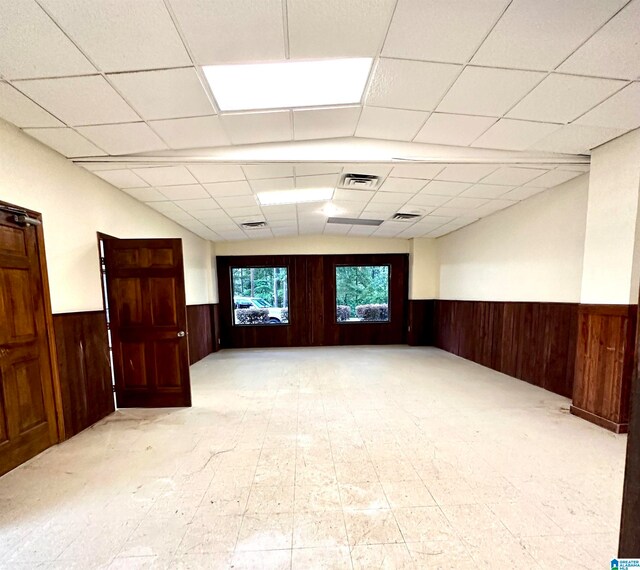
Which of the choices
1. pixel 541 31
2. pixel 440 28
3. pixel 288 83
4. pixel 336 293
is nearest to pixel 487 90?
pixel 541 31

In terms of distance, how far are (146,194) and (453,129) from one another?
370cm

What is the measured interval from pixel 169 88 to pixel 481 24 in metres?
1.98

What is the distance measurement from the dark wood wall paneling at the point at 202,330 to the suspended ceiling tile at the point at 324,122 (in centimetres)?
410

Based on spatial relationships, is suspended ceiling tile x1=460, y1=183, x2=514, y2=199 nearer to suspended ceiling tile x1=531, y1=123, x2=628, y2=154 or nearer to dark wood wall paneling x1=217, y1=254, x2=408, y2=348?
suspended ceiling tile x1=531, y1=123, x2=628, y2=154

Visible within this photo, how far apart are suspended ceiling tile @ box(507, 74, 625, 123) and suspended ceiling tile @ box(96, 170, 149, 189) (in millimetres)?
3779

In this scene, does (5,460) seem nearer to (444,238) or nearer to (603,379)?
(603,379)

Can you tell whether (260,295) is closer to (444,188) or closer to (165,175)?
(165,175)

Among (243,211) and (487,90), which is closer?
(487,90)

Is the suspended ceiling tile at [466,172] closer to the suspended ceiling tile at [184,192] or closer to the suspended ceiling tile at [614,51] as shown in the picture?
the suspended ceiling tile at [614,51]

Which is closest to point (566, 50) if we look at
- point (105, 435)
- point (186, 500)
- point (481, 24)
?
point (481, 24)

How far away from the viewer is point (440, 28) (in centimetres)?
167

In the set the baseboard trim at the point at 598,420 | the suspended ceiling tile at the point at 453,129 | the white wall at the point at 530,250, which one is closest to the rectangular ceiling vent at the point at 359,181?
the suspended ceiling tile at the point at 453,129

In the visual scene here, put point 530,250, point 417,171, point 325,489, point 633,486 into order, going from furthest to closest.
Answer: point 530,250 → point 417,171 → point 325,489 → point 633,486

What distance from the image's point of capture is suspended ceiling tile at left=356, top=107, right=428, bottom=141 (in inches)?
99.2
